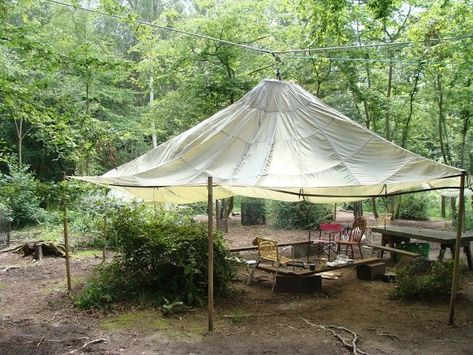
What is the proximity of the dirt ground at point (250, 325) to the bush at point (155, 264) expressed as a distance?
33cm

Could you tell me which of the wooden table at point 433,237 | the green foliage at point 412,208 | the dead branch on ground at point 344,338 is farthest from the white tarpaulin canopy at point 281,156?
the green foliage at point 412,208

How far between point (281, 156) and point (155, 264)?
2474mm

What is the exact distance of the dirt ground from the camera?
4.68 m

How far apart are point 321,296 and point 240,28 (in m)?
8.01

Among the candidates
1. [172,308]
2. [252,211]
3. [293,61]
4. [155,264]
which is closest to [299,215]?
[252,211]

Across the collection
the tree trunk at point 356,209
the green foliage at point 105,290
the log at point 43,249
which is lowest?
the log at point 43,249

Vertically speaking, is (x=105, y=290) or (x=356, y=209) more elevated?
(x=356, y=209)

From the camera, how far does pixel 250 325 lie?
541 cm

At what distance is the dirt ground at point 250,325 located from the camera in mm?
4684

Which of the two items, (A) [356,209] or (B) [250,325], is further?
(A) [356,209]

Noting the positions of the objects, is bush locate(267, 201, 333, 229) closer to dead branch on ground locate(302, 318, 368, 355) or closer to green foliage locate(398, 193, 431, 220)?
green foliage locate(398, 193, 431, 220)

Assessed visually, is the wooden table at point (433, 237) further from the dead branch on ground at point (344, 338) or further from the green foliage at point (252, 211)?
the green foliage at point (252, 211)

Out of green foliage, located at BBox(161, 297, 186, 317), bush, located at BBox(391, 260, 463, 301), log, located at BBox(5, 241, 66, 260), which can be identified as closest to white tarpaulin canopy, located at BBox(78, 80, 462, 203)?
bush, located at BBox(391, 260, 463, 301)

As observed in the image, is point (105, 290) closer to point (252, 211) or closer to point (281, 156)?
point (281, 156)
